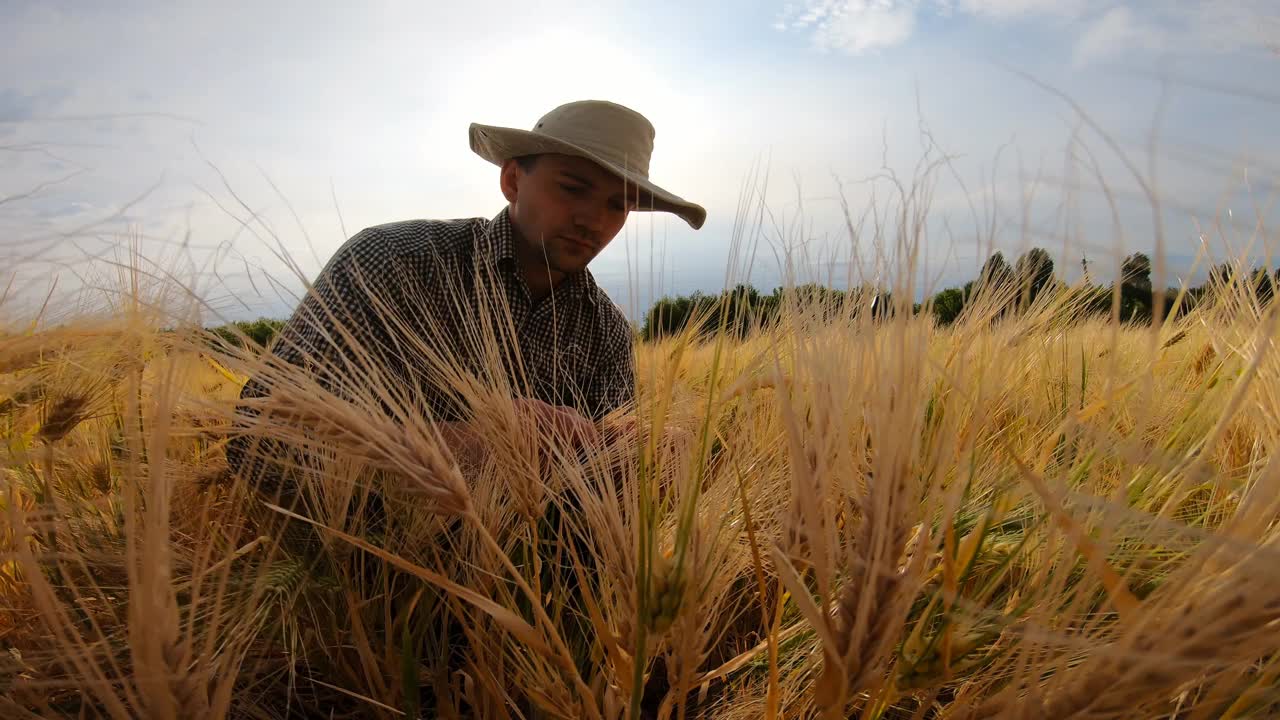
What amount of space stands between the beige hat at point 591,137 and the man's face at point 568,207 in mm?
38

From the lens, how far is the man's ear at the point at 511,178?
5.99ft

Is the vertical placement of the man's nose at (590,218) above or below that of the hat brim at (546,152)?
below

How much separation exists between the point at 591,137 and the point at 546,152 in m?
0.13

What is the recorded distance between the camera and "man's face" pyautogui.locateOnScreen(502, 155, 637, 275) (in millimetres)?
1658

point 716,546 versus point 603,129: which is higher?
point 603,129

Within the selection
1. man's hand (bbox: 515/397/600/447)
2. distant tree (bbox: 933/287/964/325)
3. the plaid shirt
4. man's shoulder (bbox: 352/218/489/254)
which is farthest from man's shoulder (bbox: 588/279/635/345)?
distant tree (bbox: 933/287/964/325)

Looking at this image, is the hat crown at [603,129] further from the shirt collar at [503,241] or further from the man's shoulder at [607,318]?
the man's shoulder at [607,318]

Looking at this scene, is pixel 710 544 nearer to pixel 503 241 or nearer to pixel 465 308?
pixel 465 308

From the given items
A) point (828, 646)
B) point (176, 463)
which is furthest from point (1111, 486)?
point (176, 463)

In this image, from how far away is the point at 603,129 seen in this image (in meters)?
1.69

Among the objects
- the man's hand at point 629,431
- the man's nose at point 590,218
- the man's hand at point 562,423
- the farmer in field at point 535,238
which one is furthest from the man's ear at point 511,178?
the man's hand at point 629,431

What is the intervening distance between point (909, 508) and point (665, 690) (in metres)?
0.60

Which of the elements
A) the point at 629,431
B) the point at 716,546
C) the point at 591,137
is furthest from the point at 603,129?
the point at 716,546

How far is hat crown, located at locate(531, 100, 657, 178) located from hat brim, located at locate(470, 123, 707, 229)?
0.04 metres
